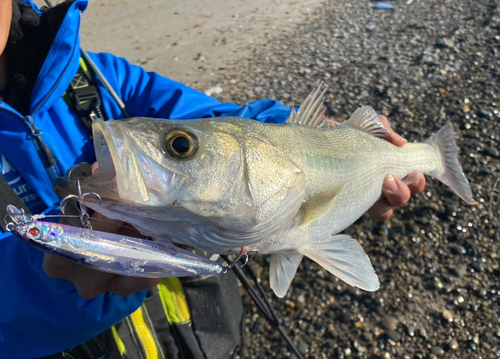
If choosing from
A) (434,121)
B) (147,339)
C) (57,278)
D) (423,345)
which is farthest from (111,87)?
(434,121)

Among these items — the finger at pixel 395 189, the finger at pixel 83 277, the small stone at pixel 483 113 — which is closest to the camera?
the finger at pixel 83 277

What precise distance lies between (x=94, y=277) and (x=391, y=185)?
1.68 metres

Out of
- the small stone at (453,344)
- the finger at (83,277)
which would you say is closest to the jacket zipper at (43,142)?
the finger at (83,277)

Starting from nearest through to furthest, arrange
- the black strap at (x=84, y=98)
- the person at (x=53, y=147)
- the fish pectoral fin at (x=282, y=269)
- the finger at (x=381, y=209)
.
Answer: the person at (x=53, y=147), the fish pectoral fin at (x=282, y=269), the black strap at (x=84, y=98), the finger at (x=381, y=209)

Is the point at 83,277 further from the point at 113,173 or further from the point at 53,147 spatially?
the point at 53,147

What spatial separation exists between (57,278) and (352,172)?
148cm

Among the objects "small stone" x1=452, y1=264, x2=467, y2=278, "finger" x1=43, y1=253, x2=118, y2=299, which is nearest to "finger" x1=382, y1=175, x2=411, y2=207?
"small stone" x1=452, y1=264, x2=467, y2=278

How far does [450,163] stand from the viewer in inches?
97.1

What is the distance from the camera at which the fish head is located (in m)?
1.01

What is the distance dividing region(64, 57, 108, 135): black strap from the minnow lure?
1.35 metres

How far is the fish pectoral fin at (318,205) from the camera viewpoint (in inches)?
59.3

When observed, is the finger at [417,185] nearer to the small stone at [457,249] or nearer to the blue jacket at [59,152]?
the small stone at [457,249]

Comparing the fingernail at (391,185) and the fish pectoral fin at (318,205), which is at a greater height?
the fish pectoral fin at (318,205)

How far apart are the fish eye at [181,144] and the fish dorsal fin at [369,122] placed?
1214 millimetres
